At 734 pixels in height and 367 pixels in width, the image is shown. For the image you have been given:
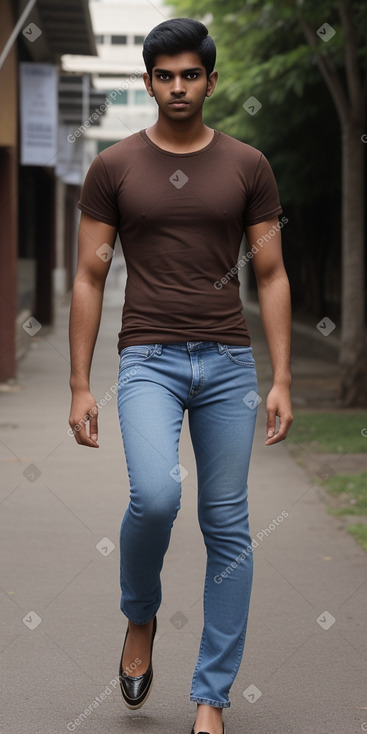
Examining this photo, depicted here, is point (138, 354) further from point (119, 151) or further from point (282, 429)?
point (119, 151)

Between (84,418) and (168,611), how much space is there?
170 cm

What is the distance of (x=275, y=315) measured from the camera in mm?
3646

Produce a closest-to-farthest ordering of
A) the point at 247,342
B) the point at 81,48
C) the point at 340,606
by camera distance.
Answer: the point at 247,342 < the point at 340,606 < the point at 81,48

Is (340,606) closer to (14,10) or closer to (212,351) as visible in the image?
(212,351)

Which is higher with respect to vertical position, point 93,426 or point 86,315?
point 86,315

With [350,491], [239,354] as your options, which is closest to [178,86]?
[239,354]

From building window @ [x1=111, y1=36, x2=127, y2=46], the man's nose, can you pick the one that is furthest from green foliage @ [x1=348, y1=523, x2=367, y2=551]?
building window @ [x1=111, y1=36, x2=127, y2=46]

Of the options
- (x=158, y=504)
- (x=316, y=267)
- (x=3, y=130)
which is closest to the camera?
(x=158, y=504)

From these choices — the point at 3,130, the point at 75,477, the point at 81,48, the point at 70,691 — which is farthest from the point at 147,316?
the point at 81,48

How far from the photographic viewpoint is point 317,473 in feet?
27.2

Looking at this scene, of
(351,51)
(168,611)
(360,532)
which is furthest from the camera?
(351,51)

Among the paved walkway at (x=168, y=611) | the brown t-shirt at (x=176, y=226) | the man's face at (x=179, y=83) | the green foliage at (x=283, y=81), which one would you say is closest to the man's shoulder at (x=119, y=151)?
the brown t-shirt at (x=176, y=226)

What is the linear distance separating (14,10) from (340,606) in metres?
10.3

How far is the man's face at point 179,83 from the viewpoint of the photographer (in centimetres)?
347
